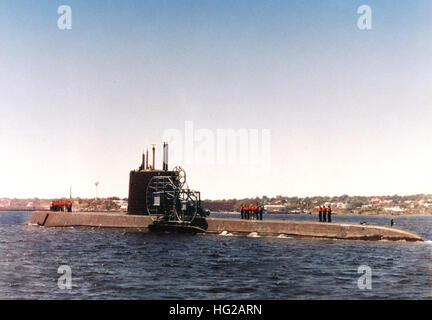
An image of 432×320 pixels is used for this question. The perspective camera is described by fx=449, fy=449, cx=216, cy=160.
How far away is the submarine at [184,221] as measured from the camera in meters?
35.2

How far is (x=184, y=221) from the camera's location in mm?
41406

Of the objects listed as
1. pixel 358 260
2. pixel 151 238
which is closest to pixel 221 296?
pixel 358 260

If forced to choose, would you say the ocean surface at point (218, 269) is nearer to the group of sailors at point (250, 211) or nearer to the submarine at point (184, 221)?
the submarine at point (184, 221)

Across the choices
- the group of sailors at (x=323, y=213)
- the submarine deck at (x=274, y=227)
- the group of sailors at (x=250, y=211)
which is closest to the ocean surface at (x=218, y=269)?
the submarine deck at (x=274, y=227)

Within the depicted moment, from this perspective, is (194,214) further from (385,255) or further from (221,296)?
(221,296)

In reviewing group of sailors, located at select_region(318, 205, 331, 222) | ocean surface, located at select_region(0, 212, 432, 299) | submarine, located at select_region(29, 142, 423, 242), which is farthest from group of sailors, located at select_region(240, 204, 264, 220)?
ocean surface, located at select_region(0, 212, 432, 299)

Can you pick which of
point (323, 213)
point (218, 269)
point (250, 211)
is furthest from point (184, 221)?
point (218, 269)

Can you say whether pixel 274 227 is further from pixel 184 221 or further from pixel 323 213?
pixel 184 221

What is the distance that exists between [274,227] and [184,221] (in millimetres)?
8343

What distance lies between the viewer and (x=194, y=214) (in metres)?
41.4

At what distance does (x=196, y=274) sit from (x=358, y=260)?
986cm

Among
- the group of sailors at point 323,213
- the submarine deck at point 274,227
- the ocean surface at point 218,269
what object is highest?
the group of sailors at point 323,213

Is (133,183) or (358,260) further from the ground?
(133,183)
